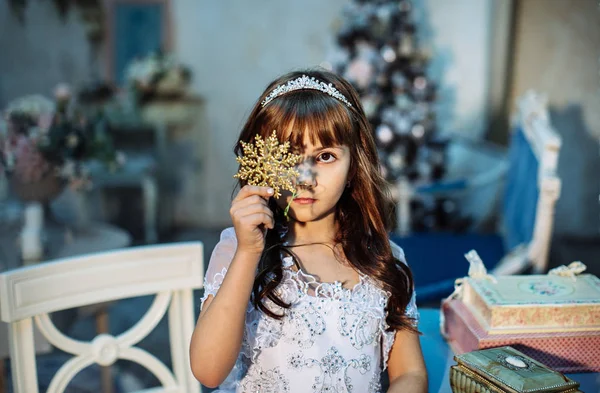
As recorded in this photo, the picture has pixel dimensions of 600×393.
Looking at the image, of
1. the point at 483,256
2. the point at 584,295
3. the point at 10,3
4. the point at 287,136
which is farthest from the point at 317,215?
the point at 10,3

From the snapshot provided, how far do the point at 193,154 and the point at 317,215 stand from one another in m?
4.79

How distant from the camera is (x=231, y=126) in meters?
6.04

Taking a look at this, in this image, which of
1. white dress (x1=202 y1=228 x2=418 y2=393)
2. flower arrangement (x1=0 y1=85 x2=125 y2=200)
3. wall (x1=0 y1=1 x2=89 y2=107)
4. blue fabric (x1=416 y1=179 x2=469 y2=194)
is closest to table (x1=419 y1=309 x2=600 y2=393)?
white dress (x1=202 y1=228 x2=418 y2=393)

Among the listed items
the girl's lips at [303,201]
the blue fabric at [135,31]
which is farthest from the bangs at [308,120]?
the blue fabric at [135,31]

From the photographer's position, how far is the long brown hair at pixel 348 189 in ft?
4.66

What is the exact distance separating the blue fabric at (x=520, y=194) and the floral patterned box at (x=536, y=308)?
148cm

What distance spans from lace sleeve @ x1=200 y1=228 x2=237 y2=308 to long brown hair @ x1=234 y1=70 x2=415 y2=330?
82 millimetres

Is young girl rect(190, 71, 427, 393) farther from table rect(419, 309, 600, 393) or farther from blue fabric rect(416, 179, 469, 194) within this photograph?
blue fabric rect(416, 179, 469, 194)

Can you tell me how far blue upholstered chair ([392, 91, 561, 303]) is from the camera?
2.68 meters

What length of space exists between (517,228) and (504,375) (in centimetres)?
226

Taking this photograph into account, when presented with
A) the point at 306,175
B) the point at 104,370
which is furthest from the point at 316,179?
the point at 104,370

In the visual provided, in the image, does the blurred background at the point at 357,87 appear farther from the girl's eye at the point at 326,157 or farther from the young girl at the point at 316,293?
the girl's eye at the point at 326,157

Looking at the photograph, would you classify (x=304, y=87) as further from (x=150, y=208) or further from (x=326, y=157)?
(x=150, y=208)

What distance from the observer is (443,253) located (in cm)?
329
